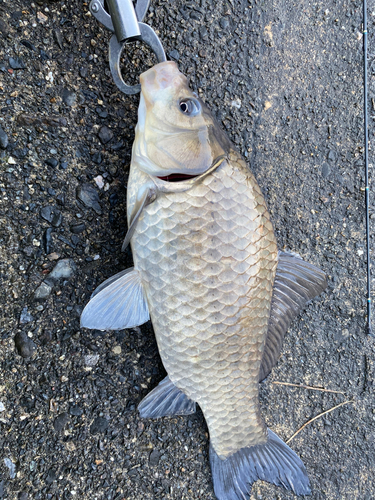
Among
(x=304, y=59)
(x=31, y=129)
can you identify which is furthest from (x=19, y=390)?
(x=304, y=59)

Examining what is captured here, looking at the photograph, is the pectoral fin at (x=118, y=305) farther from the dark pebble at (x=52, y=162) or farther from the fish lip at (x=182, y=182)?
the dark pebble at (x=52, y=162)

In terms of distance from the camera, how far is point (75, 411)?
1.23m

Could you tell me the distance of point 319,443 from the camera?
1.54m

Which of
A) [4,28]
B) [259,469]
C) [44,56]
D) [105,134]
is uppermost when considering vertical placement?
[4,28]

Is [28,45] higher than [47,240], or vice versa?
[28,45]

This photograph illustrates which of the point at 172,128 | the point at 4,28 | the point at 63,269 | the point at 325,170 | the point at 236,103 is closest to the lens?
the point at 172,128

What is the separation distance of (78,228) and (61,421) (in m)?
0.66

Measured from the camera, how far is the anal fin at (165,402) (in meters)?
1.19

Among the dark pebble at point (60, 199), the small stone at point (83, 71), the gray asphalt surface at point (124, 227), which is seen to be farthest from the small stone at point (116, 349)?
the small stone at point (83, 71)

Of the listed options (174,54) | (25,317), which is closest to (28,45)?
(174,54)

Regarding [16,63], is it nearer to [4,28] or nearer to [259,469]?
[4,28]

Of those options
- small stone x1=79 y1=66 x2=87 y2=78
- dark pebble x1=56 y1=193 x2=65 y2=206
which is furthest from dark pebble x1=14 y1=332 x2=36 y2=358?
small stone x1=79 y1=66 x2=87 y2=78

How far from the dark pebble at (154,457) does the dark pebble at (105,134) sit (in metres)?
1.15

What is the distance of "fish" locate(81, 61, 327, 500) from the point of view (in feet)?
3.26
